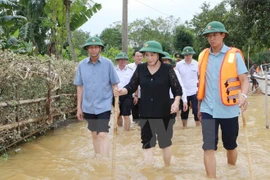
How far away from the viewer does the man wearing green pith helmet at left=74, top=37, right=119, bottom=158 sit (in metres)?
5.15

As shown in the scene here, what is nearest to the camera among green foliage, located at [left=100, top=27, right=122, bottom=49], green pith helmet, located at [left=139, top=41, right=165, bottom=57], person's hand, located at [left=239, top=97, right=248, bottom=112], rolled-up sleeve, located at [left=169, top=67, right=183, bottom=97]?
person's hand, located at [left=239, top=97, right=248, bottom=112]

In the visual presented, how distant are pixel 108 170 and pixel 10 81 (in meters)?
2.00

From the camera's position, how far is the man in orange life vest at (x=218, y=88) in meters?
4.04

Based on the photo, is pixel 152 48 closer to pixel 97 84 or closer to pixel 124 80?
pixel 97 84

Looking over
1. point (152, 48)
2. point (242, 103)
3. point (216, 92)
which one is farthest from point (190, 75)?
point (242, 103)

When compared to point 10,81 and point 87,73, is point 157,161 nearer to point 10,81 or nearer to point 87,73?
point 87,73

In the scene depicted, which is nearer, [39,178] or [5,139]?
[39,178]

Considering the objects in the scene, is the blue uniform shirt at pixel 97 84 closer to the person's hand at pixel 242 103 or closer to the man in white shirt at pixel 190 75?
the person's hand at pixel 242 103

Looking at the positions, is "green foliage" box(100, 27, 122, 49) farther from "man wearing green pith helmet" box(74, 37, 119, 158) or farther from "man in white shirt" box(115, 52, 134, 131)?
"man wearing green pith helmet" box(74, 37, 119, 158)

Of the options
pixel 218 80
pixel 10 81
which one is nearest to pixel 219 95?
pixel 218 80

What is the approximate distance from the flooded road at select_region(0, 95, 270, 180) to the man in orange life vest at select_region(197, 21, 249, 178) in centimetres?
57

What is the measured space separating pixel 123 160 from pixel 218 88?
217 centimetres

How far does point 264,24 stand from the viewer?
14883mm

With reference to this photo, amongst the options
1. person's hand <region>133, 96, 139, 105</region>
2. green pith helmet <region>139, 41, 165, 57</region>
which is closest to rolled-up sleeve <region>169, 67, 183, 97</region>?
green pith helmet <region>139, 41, 165, 57</region>
